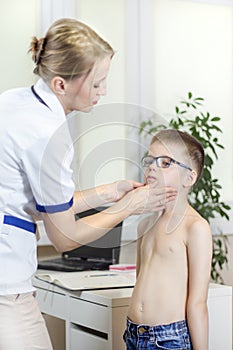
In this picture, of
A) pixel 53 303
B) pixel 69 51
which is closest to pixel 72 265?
pixel 53 303

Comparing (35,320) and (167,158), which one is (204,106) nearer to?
(167,158)

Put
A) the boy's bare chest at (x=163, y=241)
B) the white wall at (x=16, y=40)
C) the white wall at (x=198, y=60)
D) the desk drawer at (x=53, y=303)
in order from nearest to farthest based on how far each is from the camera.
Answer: the boy's bare chest at (x=163, y=241)
the desk drawer at (x=53, y=303)
the white wall at (x=16, y=40)
the white wall at (x=198, y=60)

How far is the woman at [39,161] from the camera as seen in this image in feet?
5.97

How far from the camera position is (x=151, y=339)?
2.32 meters

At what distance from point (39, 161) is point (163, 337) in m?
0.80

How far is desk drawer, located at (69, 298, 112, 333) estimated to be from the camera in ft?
8.65

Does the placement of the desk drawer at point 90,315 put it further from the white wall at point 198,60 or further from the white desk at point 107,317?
the white wall at point 198,60

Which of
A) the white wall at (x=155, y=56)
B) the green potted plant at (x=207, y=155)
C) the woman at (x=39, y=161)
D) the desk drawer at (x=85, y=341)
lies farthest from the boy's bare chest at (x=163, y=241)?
the green potted plant at (x=207, y=155)

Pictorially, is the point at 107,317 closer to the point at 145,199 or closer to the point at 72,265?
the point at 145,199

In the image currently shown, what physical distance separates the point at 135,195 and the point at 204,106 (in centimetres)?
210

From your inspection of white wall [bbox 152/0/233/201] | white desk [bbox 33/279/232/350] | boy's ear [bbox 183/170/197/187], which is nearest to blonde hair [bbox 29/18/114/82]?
boy's ear [bbox 183/170/197/187]

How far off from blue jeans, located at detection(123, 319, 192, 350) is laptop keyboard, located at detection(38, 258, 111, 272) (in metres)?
1.06

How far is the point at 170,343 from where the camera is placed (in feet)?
7.64

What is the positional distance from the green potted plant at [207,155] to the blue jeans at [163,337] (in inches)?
59.9
